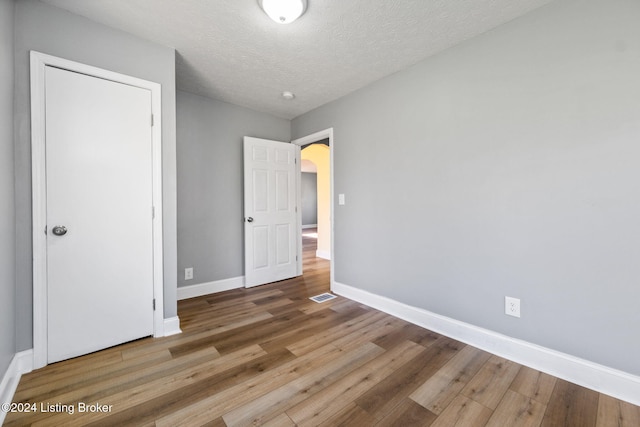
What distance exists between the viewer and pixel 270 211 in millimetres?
3725

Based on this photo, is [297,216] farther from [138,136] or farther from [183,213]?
[138,136]

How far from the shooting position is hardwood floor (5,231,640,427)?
1.37 metres

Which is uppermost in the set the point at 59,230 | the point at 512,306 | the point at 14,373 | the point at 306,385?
the point at 59,230

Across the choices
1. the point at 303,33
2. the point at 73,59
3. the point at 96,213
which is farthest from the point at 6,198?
the point at 303,33

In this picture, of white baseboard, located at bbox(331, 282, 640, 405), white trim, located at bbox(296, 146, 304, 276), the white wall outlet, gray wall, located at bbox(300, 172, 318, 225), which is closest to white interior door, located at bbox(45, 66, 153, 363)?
white trim, located at bbox(296, 146, 304, 276)

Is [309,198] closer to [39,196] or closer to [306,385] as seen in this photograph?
[39,196]

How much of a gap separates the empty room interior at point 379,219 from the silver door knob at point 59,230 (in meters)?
0.02

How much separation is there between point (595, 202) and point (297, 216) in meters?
3.21

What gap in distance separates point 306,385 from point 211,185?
2630 mm

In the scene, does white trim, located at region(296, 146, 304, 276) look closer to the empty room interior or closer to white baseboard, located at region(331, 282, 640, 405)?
the empty room interior

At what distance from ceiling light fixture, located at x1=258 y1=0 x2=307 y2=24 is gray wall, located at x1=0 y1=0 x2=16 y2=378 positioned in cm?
156

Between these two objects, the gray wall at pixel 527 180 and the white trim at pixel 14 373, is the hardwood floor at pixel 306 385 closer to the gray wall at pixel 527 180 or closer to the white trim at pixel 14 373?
the white trim at pixel 14 373

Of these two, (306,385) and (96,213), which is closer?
(306,385)

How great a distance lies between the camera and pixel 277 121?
3957mm
